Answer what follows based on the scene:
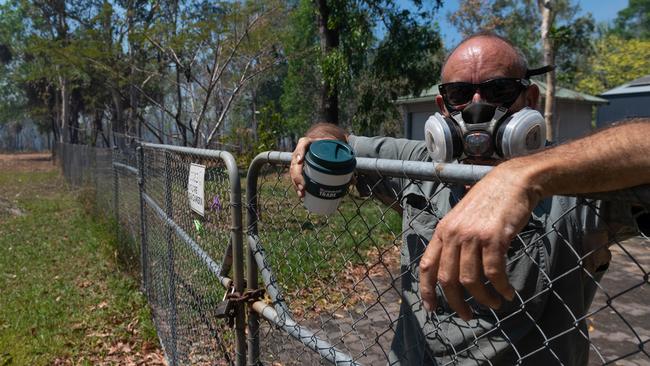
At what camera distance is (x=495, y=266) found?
98 centimetres

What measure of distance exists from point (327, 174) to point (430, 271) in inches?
23.1

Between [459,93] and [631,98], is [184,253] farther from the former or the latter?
[631,98]

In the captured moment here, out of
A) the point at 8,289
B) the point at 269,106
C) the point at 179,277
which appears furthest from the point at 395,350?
the point at 269,106

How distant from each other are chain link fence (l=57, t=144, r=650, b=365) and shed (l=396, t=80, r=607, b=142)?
17.7 metres

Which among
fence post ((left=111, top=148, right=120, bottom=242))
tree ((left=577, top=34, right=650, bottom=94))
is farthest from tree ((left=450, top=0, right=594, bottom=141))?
fence post ((left=111, top=148, right=120, bottom=242))

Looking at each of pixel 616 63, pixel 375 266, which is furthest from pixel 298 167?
pixel 616 63

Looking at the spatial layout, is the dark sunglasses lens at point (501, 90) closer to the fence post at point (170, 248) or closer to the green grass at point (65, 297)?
the fence post at point (170, 248)

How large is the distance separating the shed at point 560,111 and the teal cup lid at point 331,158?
19390mm

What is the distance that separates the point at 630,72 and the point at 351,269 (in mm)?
29727

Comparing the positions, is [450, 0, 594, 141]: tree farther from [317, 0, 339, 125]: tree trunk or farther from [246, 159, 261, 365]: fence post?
[246, 159, 261, 365]: fence post

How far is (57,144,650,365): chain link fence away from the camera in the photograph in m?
1.38

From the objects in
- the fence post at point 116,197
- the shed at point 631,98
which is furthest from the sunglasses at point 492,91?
the shed at point 631,98

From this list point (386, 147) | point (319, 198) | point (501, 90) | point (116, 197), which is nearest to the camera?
point (319, 198)

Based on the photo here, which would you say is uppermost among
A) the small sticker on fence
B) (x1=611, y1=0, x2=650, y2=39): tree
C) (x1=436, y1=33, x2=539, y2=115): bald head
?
(x1=611, y1=0, x2=650, y2=39): tree
